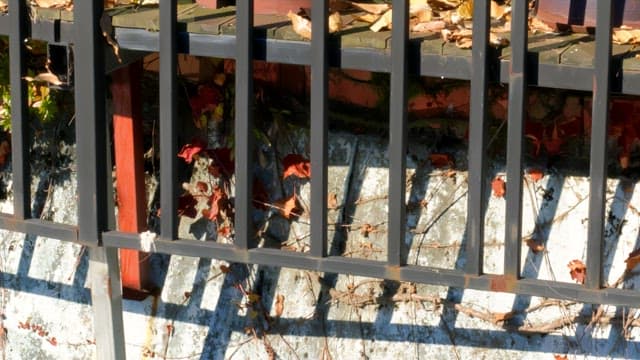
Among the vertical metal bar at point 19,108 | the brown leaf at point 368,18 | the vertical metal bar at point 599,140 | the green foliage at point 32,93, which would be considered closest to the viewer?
the vertical metal bar at point 599,140

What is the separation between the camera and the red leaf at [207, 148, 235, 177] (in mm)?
5062

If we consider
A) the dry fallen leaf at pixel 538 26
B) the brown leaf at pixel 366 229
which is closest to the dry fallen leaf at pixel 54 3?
the brown leaf at pixel 366 229

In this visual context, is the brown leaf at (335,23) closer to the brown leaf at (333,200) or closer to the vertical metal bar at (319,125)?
the vertical metal bar at (319,125)

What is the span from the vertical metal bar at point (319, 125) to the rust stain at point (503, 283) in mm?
515

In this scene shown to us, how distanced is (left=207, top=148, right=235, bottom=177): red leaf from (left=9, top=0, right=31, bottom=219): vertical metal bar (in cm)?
75

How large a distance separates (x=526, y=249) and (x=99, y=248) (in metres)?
1.41

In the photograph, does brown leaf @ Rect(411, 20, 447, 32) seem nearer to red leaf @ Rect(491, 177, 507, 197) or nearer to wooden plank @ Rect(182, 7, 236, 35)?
wooden plank @ Rect(182, 7, 236, 35)

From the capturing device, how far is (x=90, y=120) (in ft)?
14.4

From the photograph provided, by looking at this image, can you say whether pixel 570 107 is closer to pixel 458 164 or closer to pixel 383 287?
pixel 458 164

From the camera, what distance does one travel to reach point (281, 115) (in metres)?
4.98

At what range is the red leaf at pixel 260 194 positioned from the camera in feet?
16.5

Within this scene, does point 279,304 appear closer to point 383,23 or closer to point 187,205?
point 187,205

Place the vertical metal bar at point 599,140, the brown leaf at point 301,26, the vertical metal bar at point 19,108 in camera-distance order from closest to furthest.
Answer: the vertical metal bar at point 599,140
the brown leaf at point 301,26
the vertical metal bar at point 19,108

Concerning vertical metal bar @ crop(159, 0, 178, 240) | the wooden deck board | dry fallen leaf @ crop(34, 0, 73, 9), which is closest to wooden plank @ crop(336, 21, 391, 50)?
the wooden deck board
